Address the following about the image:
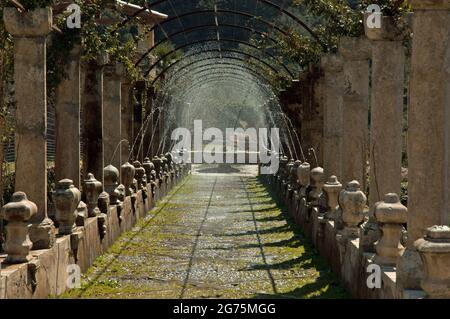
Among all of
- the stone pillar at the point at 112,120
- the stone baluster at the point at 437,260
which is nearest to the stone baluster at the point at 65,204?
the stone baluster at the point at 437,260

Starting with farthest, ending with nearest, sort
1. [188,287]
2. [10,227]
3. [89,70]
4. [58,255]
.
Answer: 1. [89,70]
2. [188,287]
3. [58,255]
4. [10,227]

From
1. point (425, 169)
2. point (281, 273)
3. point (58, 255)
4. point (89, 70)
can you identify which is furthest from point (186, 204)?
point (425, 169)

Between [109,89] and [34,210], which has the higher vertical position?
[109,89]

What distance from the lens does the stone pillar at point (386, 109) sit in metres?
8.38

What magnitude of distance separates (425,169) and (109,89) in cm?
1031

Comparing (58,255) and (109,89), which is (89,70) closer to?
(109,89)

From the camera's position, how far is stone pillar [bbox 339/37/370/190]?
10711 mm

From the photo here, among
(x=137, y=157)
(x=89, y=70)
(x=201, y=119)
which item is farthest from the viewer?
(x=201, y=119)

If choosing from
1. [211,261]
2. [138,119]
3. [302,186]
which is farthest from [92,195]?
[138,119]

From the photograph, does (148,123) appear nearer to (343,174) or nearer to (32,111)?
(343,174)

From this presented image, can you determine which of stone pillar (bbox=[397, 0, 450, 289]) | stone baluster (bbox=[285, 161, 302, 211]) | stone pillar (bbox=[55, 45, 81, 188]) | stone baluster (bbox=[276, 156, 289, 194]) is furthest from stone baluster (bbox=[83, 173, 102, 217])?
stone baluster (bbox=[276, 156, 289, 194])

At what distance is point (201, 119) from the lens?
53.8 meters

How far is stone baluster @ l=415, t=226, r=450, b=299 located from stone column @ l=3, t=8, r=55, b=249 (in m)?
4.14

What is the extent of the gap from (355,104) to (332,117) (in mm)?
2751
